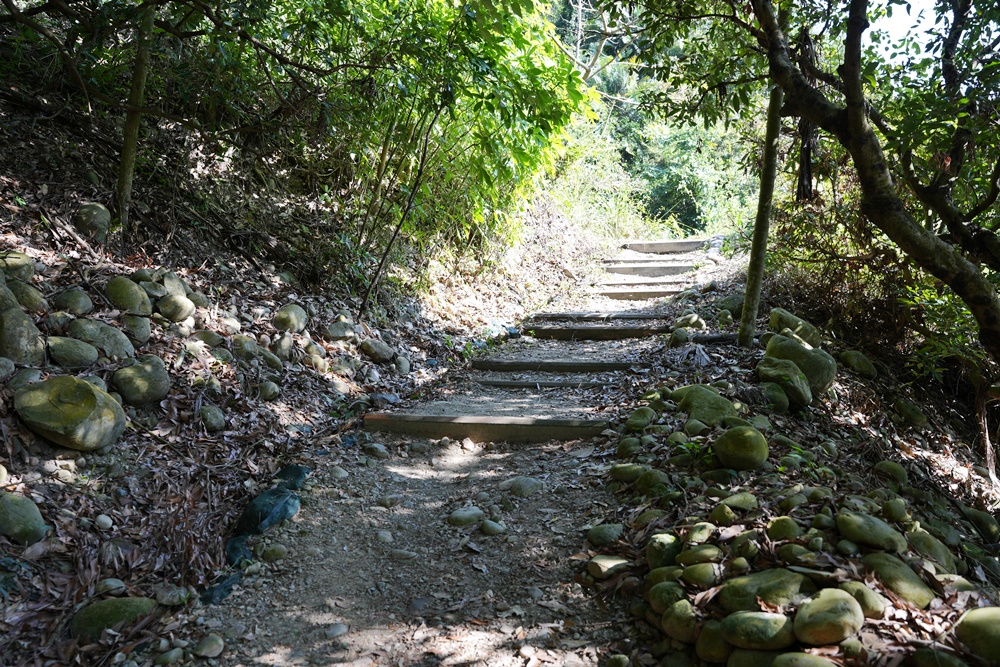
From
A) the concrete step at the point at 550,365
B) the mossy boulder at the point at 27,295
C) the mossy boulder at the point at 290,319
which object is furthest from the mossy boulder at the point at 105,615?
the concrete step at the point at 550,365

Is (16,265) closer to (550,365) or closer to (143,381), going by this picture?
(143,381)

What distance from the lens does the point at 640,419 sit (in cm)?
372

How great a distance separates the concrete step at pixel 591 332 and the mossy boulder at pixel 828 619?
166 inches

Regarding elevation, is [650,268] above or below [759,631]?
above

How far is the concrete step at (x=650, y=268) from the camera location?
9.40m

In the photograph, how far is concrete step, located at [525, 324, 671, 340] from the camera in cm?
628

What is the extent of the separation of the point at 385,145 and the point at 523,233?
407cm

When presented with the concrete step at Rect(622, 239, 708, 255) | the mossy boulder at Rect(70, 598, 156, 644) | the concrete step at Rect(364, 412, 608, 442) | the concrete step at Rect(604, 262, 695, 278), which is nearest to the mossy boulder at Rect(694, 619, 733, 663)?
the concrete step at Rect(364, 412, 608, 442)

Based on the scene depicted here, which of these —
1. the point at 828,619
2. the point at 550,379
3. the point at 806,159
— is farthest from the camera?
the point at 550,379

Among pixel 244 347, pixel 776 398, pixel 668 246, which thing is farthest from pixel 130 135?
pixel 668 246

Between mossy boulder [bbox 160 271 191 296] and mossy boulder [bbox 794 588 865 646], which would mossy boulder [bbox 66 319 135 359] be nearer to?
mossy boulder [bbox 160 271 191 296]

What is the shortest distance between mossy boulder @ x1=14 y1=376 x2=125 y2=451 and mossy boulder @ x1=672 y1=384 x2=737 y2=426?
296cm

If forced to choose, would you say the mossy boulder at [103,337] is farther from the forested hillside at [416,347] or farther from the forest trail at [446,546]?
the forest trail at [446,546]

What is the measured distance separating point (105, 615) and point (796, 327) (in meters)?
4.75
